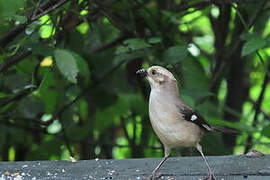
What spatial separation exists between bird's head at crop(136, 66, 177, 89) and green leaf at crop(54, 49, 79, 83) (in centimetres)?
44

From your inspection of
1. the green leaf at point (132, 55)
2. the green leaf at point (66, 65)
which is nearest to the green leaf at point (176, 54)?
the green leaf at point (132, 55)

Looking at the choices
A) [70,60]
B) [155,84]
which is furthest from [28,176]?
[155,84]

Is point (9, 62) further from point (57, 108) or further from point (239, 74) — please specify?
point (239, 74)

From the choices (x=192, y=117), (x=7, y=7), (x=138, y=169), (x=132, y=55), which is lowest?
(x=138, y=169)

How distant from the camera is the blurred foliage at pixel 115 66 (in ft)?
13.1

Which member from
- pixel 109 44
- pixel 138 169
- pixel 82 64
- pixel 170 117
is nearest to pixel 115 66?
pixel 109 44

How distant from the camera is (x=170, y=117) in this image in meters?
3.22

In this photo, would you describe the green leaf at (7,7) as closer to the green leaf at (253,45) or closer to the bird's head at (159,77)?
the bird's head at (159,77)

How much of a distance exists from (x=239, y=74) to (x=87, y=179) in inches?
124

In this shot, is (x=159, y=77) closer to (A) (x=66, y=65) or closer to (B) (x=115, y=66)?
(A) (x=66, y=65)

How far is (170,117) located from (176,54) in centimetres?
102

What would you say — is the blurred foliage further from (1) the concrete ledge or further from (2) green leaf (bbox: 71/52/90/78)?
(1) the concrete ledge

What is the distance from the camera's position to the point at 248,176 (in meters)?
3.14

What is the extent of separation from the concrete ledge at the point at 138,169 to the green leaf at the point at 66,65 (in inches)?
23.5
